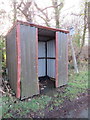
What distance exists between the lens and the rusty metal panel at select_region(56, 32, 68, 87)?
4.21 m

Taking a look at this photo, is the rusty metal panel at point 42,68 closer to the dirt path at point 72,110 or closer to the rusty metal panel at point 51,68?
the rusty metal panel at point 51,68

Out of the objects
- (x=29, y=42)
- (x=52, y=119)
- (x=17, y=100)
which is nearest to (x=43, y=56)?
(x=29, y=42)

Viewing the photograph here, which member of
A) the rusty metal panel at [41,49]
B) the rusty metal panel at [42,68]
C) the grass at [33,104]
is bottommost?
the grass at [33,104]

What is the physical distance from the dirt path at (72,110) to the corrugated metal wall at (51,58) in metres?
2.51

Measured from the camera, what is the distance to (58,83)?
4191 mm

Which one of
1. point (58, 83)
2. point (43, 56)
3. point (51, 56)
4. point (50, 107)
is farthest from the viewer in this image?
A: point (43, 56)

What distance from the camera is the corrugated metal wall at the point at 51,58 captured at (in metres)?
5.61

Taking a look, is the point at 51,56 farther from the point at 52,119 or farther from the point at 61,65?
the point at 52,119

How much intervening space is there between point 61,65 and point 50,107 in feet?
6.42

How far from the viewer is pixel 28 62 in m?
3.25

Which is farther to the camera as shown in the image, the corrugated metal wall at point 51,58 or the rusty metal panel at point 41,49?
the rusty metal panel at point 41,49

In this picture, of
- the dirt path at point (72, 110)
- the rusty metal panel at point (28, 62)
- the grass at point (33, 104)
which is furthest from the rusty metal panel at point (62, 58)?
the rusty metal panel at point (28, 62)

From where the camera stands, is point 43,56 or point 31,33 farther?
point 43,56

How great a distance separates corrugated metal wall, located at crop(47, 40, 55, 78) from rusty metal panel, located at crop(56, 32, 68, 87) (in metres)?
1.18
